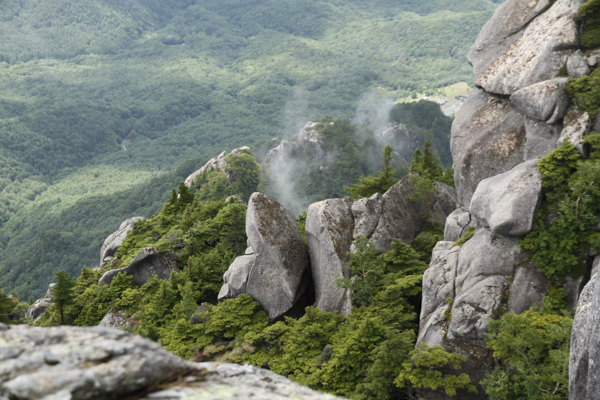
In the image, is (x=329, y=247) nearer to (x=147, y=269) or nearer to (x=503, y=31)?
(x=147, y=269)

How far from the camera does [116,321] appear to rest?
32.3 meters

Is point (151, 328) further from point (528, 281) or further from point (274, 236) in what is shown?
point (528, 281)

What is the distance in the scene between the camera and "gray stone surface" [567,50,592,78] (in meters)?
22.8

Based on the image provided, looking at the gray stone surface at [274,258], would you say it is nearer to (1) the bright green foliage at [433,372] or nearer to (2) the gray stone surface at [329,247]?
(2) the gray stone surface at [329,247]

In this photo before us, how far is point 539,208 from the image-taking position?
19766 millimetres

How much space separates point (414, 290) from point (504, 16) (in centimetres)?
1973

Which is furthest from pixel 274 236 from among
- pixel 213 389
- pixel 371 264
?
pixel 213 389

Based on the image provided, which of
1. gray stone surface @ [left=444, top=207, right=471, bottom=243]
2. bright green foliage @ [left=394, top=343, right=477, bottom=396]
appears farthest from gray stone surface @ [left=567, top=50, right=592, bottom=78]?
bright green foliage @ [left=394, top=343, right=477, bottom=396]

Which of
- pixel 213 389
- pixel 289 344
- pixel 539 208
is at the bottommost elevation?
pixel 289 344

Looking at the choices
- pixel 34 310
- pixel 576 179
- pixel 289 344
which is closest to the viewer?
pixel 576 179

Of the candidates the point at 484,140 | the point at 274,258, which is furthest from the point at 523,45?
the point at 274,258

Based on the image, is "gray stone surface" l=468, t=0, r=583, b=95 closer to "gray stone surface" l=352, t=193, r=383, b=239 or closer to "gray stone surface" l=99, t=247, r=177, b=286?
"gray stone surface" l=352, t=193, r=383, b=239

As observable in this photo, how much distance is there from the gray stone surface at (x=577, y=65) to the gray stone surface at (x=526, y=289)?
11.1m

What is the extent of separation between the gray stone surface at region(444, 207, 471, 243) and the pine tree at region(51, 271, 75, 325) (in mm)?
28726
